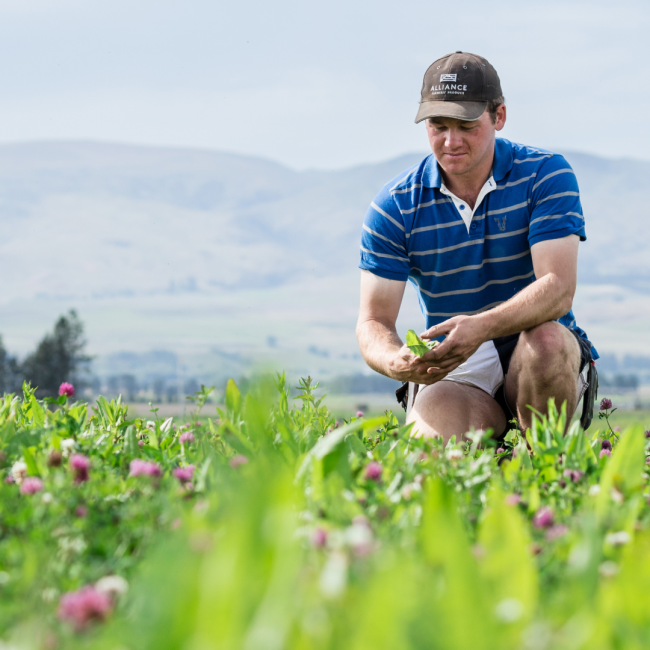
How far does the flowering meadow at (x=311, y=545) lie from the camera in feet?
3.51

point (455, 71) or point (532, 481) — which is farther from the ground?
point (455, 71)

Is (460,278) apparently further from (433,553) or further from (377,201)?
(433,553)

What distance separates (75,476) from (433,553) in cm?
138

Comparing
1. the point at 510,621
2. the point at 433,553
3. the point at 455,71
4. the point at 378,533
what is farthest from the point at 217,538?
the point at 455,71

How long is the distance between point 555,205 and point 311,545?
3285 millimetres

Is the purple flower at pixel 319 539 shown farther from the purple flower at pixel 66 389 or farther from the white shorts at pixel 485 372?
the white shorts at pixel 485 372

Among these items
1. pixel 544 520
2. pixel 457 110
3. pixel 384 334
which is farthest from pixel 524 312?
pixel 544 520

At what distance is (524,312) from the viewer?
4.06 meters

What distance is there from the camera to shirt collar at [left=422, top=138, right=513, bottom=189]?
184 inches

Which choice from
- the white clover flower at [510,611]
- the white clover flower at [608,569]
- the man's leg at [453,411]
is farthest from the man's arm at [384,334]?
the white clover flower at [510,611]

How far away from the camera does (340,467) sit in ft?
8.48

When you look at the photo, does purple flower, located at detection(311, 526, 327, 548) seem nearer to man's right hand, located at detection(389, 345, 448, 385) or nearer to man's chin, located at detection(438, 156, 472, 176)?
man's right hand, located at detection(389, 345, 448, 385)

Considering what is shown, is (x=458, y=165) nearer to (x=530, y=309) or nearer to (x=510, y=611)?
(x=530, y=309)

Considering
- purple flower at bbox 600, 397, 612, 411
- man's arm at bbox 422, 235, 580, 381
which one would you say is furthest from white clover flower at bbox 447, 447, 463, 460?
purple flower at bbox 600, 397, 612, 411
